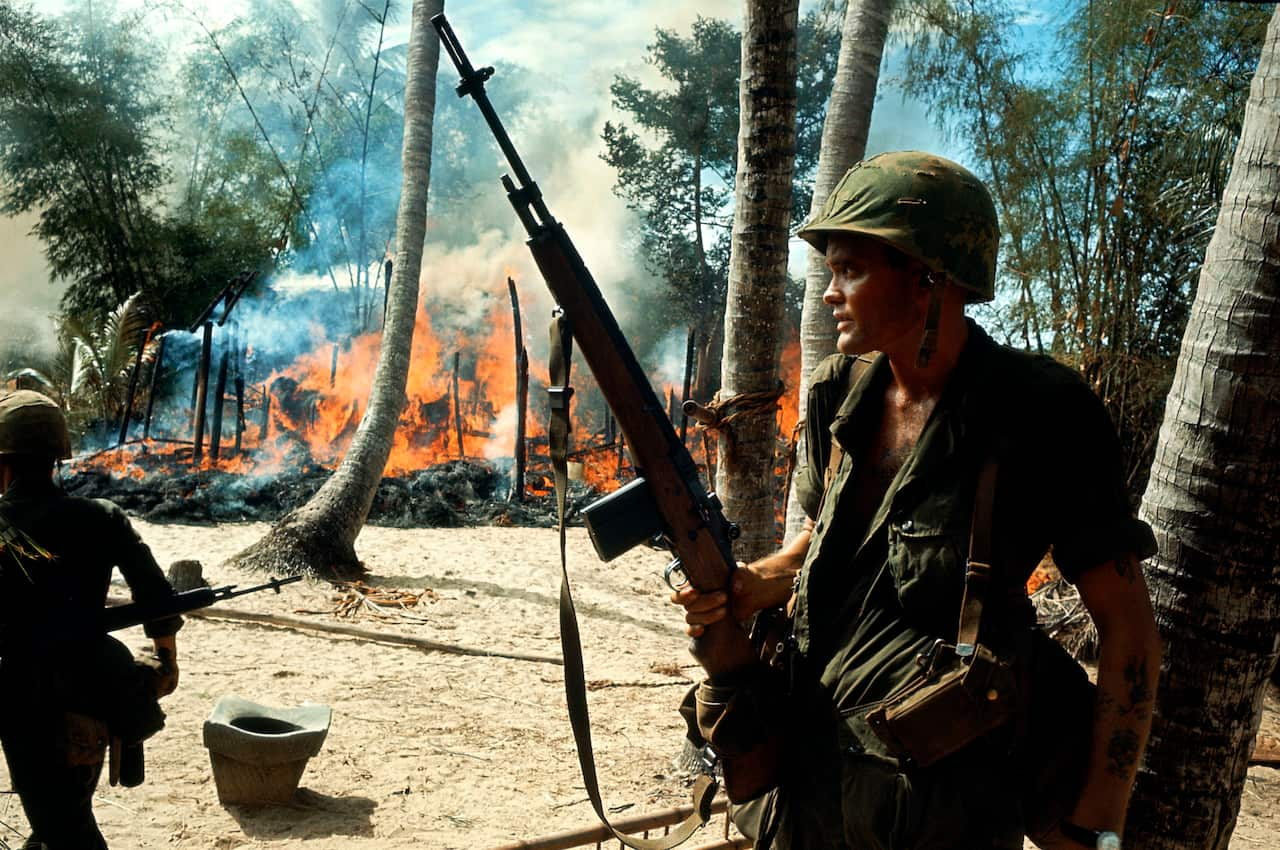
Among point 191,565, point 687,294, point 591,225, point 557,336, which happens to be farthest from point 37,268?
point 557,336

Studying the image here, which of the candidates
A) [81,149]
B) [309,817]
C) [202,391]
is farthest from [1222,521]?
[81,149]

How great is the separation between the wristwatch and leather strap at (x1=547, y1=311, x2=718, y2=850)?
78 centimetres

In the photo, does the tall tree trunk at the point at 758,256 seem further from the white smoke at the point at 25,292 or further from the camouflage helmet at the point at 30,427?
the white smoke at the point at 25,292

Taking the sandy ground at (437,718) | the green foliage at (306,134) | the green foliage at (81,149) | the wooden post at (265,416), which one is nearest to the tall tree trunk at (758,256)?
the sandy ground at (437,718)

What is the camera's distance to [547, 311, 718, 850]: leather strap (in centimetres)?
233

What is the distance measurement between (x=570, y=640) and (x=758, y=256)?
249 centimetres

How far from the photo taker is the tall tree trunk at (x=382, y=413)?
877cm

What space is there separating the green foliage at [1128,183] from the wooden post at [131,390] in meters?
12.8

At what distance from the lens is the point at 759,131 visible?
14.4 ft

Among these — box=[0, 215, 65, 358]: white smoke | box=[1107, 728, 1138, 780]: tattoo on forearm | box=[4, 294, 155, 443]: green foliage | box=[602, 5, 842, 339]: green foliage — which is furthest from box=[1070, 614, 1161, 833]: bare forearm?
box=[0, 215, 65, 358]: white smoke

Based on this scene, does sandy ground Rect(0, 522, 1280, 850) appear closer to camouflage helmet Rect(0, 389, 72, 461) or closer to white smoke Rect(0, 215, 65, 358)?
camouflage helmet Rect(0, 389, 72, 461)

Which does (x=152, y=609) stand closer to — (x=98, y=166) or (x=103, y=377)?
(x=103, y=377)

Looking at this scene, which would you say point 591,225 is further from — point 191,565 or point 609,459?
point 191,565

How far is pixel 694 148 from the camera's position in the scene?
22.0 m
